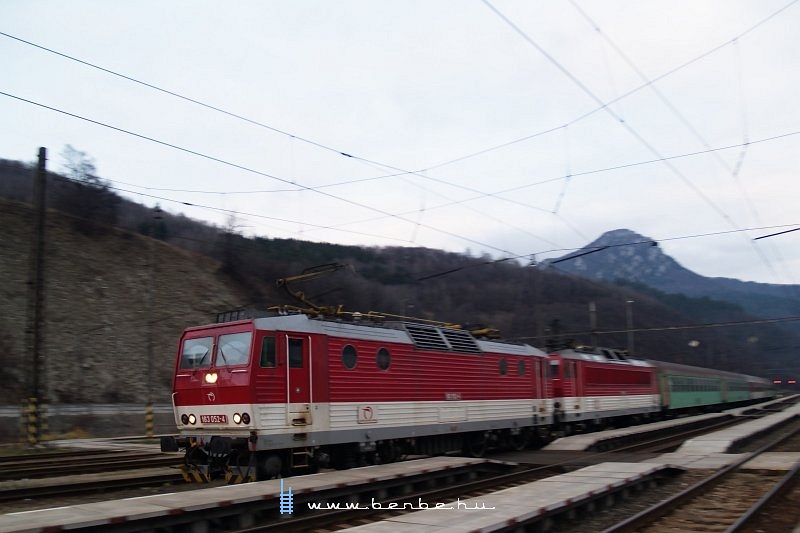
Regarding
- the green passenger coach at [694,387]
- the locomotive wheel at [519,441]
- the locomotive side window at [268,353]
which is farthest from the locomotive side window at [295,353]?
the green passenger coach at [694,387]

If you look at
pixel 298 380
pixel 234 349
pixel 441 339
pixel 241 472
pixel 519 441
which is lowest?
pixel 519 441

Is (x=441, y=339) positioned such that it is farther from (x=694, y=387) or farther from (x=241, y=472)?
(x=694, y=387)

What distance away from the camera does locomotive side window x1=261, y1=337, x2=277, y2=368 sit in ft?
44.3

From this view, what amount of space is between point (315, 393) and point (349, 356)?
1.41 metres

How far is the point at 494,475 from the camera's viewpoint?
16172 millimetres

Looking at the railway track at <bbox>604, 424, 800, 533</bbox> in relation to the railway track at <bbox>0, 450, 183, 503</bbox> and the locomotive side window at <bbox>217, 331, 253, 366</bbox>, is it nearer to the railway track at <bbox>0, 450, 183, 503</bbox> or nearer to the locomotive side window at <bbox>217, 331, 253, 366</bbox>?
the locomotive side window at <bbox>217, 331, 253, 366</bbox>

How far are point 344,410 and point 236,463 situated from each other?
8.94 feet

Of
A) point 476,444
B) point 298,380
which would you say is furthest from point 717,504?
point 476,444

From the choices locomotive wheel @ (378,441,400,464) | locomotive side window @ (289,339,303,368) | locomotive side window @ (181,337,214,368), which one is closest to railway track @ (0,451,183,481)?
locomotive side window @ (181,337,214,368)

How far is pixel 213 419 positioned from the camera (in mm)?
13727

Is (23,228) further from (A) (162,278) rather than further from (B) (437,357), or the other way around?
(B) (437,357)

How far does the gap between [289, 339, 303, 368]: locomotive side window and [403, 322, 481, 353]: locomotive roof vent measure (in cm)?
424

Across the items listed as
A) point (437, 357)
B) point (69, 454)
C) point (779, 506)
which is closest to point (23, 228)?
point (69, 454)

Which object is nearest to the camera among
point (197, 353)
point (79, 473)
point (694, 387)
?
point (197, 353)
